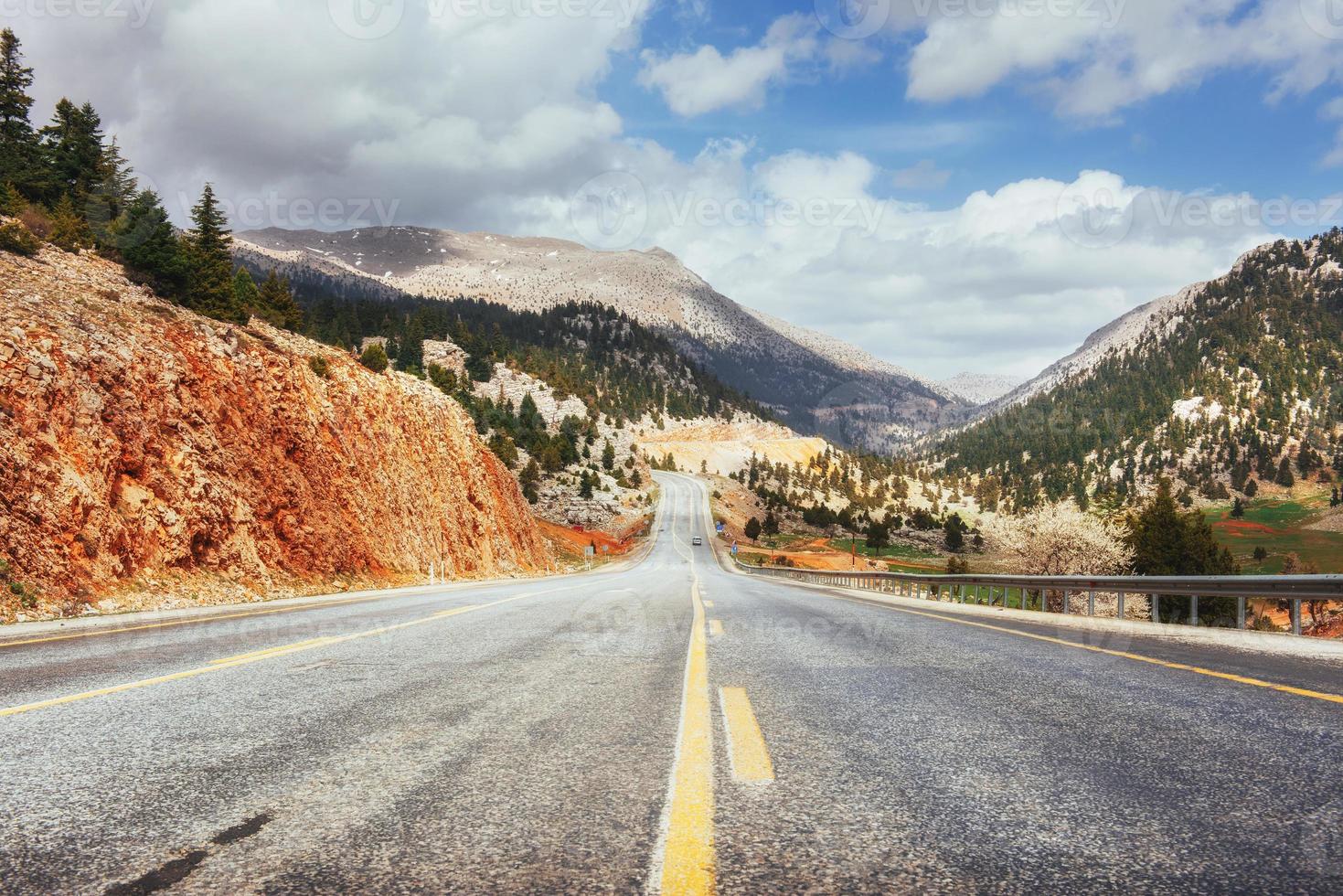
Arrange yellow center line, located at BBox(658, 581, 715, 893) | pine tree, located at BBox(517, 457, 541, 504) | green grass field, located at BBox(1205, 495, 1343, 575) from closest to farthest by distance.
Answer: yellow center line, located at BBox(658, 581, 715, 893) → pine tree, located at BBox(517, 457, 541, 504) → green grass field, located at BBox(1205, 495, 1343, 575)

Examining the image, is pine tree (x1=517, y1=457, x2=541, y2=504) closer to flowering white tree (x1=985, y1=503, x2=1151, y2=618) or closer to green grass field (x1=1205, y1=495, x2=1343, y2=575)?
flowering white tree (x1=985, y1=503, x2=1151, y2=618)

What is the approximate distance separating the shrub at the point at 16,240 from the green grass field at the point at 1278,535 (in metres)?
122

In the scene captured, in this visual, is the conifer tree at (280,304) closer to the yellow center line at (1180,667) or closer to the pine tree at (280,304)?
the pine tree at (280,304)

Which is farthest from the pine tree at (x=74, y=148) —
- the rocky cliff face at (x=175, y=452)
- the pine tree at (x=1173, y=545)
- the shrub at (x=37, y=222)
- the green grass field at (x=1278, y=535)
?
the green grass field at (x=1278, y=535)

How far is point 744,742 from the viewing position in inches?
166

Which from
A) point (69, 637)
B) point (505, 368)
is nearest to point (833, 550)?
point (505, 368)

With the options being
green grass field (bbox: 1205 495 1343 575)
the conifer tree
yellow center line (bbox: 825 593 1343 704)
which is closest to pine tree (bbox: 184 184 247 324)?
the conifer tree

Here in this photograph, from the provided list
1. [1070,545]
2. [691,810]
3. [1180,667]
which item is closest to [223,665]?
[691,810]

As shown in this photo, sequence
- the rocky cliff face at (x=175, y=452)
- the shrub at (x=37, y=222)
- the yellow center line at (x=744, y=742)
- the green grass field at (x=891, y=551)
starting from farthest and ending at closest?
the green grass field at (x=891, y=551), the shrub at (x=37, y=222), the rocky cliff face at (x=175, y=452), the yellow center line at (x=744, y=742)

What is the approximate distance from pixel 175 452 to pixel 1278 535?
18013cm

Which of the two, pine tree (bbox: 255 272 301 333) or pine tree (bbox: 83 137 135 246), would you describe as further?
pine tree (bbox: 255 272 301 333)

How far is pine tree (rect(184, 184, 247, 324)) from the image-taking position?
30.8 m

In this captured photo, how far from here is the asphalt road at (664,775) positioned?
2.58 m

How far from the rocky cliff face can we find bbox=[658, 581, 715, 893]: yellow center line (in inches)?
623
